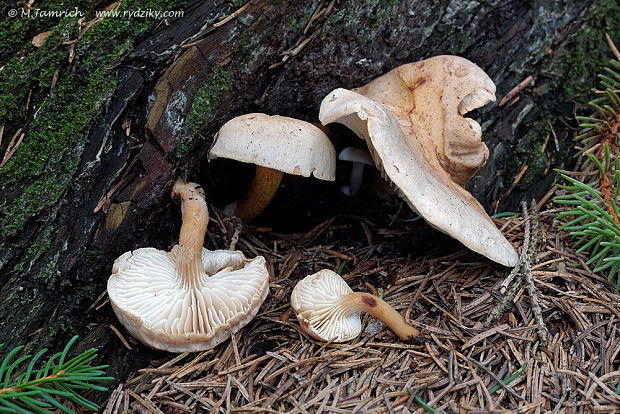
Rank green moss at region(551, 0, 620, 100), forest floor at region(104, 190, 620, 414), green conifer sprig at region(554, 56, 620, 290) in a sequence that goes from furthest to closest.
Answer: green moss at region(551, 0, 620, 100) → green conifer sprig at region(554, 56, 620, 290) → forest floor at region(104, 190, 620, 414)

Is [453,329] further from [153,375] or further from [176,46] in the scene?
[176,46]

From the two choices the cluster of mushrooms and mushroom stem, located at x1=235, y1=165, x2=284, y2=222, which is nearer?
the cluster of mushrooms

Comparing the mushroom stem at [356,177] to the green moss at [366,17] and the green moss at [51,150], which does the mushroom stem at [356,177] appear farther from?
the green moss at [51,150]

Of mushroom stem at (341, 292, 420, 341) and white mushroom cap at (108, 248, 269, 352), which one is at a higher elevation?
white mushroom cap at (108, 248, 269, 352)

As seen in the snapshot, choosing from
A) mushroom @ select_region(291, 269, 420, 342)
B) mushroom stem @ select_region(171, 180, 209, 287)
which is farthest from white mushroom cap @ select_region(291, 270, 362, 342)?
mushroom stem @ select_region(171, 180, 209, 287)

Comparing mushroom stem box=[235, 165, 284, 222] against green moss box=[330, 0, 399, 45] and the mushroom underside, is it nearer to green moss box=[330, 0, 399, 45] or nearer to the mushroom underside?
the mushroom underside

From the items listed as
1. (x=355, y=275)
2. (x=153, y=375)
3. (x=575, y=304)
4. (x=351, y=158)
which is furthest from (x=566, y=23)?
(x=153, y=375)

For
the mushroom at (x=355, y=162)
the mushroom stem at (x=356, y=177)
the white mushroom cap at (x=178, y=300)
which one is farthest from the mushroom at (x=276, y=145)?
the mushroom stem at (x=356, y=177)
